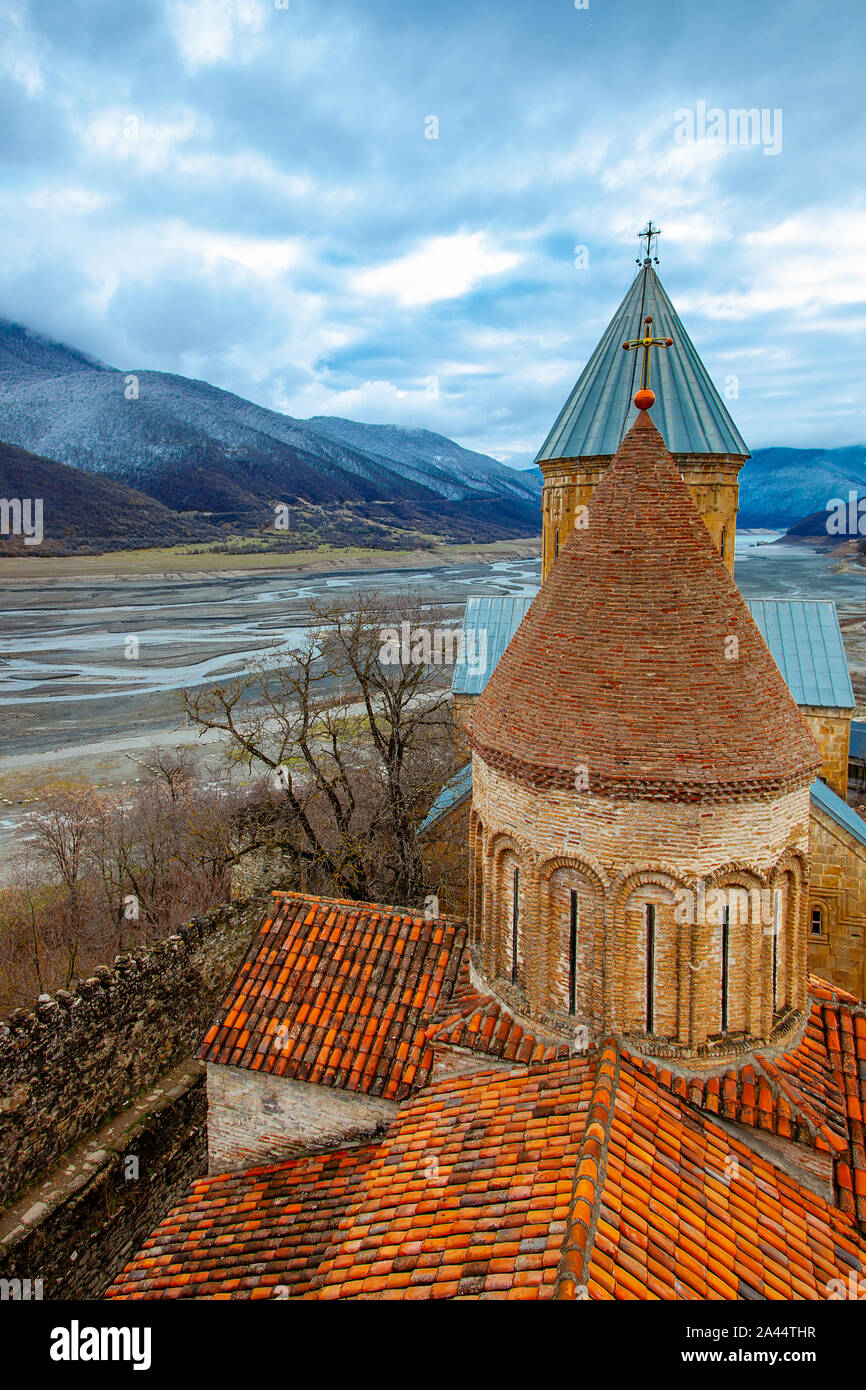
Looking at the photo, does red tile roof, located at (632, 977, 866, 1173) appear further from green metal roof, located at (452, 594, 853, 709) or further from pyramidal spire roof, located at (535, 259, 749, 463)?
pyramidal spire roof, located at (535, 259, 749, 463)

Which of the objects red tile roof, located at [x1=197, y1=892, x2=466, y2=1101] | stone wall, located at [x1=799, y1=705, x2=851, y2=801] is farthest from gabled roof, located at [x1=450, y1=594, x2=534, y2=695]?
red tile roof, located at [x1=197, y1=892, x2=466, y2=1101]

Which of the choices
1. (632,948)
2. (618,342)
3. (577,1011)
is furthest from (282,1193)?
(618,342)

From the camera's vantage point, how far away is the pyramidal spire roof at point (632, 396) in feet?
54.6

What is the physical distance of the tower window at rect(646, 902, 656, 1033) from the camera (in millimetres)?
7039

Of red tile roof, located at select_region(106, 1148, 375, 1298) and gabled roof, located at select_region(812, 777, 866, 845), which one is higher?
gabled roof, located at select_region(812, 777, 866, 845)

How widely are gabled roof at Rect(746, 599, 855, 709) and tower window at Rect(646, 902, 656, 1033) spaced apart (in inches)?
467

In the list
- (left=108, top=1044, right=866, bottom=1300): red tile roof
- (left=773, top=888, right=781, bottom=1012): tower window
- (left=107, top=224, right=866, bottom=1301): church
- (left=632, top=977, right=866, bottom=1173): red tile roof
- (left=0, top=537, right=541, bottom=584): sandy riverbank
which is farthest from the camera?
(left=0, top=537, right=541, bottom=584): sandy riverbank

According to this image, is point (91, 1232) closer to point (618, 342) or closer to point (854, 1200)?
point (854, 1200)

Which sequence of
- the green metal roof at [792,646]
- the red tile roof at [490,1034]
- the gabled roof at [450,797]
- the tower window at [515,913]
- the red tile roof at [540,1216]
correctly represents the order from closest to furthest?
the red tile roof at [540,1216] → the red tile roof at [490,1034] → the tower window at [515,913] → the gabled roof at [450,797] → the green metal roof at [792,646]

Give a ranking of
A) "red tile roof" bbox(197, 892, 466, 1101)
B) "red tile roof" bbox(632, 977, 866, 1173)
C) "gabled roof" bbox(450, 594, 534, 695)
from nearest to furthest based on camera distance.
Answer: "red tile roof" bbox(632, 977, 866, 1173) < "red tile roof" bbox(197, 892, 466, 1101) < "gabled roof" bbox(450, 594, 534, 695)

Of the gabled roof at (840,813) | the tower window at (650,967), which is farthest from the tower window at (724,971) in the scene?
the gabled roof at (840,813)

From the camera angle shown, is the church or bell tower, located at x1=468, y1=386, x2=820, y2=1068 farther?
bell tower, located at x1=468, y1=386, x2=820, y2=1068

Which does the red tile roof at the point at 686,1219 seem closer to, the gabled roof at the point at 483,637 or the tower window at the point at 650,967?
the tower window at the point at 650,967

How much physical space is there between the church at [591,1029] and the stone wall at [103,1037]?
2.95 m
